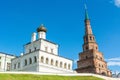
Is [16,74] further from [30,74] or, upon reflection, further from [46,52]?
[46,52]

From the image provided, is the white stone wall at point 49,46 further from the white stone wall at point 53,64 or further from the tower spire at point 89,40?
the tower spire at point 89,40

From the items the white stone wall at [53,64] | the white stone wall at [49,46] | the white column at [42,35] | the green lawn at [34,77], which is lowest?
the green lawn at [34,77]

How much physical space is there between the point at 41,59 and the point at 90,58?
26.9 m

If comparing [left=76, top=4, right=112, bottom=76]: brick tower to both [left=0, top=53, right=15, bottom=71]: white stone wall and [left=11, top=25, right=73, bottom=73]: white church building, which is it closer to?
[left=11, top=25, right=73, bottom=73]: white church building

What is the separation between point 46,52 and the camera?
199 ft

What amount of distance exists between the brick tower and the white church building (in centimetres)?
1629

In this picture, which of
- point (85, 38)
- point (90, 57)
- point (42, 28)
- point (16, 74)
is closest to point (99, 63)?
point (90, 57)

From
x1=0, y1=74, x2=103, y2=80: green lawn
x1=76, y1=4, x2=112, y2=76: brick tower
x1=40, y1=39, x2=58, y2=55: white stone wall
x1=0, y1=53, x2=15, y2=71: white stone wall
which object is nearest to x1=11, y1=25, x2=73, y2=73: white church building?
x1=40, y1=39, x2=58, y2=55: white stone wall

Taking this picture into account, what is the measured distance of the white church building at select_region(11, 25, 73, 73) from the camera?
59.2 metres

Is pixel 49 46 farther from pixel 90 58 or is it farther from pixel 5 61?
pixel 90 58

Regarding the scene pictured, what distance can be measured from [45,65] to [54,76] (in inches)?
346

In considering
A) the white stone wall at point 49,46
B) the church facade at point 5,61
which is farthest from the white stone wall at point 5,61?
the white stone wall at point 49,46

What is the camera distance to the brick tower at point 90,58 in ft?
266

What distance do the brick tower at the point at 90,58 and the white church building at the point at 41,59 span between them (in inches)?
641
